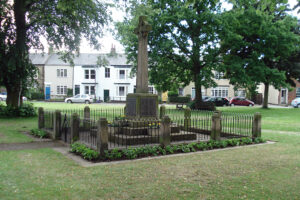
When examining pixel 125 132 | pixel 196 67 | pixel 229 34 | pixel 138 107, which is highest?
pixel 229 34

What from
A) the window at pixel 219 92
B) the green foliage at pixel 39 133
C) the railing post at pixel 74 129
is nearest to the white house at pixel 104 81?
the window at pixel 219 92

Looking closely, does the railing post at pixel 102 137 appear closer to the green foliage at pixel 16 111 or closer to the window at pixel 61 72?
the green foliage at pixel 16 111

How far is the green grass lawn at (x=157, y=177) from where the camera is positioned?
505cm

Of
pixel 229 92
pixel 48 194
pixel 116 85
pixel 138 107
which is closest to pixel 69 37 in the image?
pixel 138 107

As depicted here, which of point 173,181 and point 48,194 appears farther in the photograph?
point 173,181

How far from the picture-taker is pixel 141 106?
34.1 feet

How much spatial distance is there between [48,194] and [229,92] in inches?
2006

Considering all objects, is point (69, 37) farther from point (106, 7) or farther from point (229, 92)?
point (229, 92)

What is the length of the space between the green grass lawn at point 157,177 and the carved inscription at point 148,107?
2.78m

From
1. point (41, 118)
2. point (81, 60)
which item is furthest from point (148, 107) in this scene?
point (81, 60)

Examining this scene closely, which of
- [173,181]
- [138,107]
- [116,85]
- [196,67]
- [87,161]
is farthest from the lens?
[116,85]

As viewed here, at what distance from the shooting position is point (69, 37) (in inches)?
755

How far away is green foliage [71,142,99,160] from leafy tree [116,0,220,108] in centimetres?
1557

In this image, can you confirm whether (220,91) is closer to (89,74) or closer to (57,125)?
(89,74)
